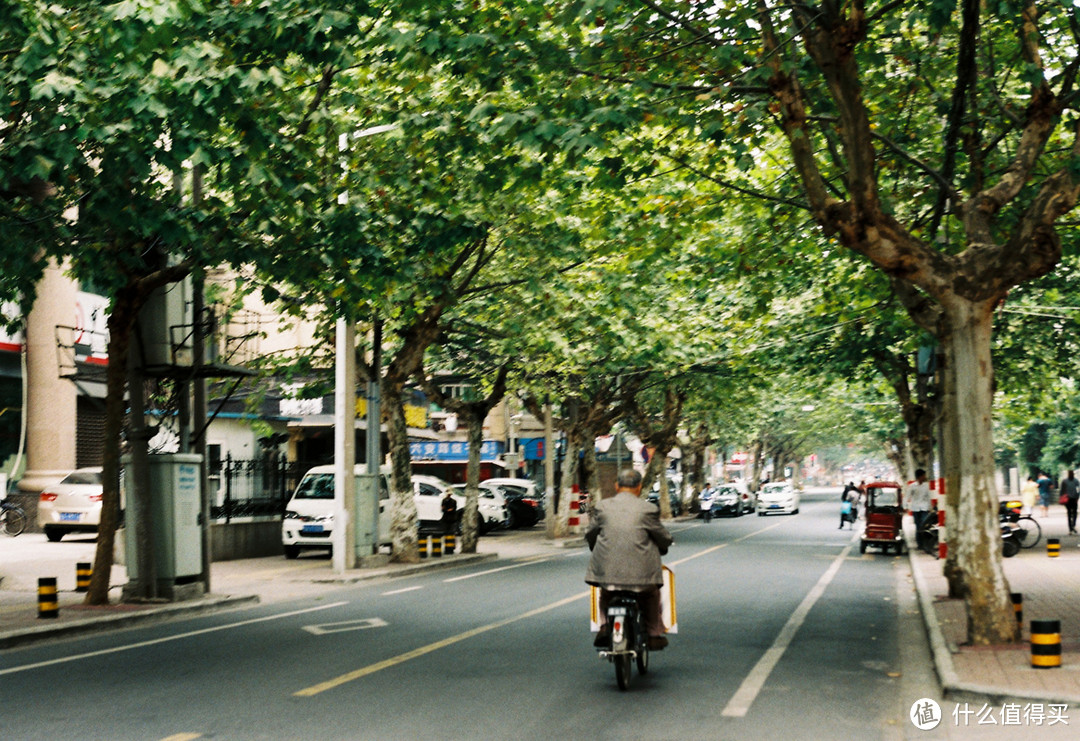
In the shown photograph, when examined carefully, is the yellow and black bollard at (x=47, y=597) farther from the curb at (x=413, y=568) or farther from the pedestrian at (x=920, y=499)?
the pedestrian at (x=920, y=499)

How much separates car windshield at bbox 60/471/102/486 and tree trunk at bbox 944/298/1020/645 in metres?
20.3

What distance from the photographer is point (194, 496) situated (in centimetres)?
1577

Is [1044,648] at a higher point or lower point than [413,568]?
higher

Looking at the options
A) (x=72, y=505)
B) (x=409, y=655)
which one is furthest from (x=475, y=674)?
(x=72, y=505)

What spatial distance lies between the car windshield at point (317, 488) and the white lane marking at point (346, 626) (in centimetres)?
1188

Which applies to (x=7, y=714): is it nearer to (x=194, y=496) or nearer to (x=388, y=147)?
(x=194, y=496)

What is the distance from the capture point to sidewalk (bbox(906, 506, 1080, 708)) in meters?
8.12

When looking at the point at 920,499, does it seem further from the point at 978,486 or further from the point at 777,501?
the point at 777,501

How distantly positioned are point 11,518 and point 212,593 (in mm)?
12774

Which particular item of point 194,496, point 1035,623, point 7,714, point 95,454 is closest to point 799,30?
point 1035,623

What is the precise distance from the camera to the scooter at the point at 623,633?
8.57 metres

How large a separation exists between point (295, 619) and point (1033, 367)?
19163mm

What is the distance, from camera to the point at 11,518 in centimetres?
2680

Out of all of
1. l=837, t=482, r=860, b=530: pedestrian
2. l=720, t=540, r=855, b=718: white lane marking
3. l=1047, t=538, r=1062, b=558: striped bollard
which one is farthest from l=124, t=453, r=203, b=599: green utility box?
l=837, t=482, r=860, b=530: pedestrian
